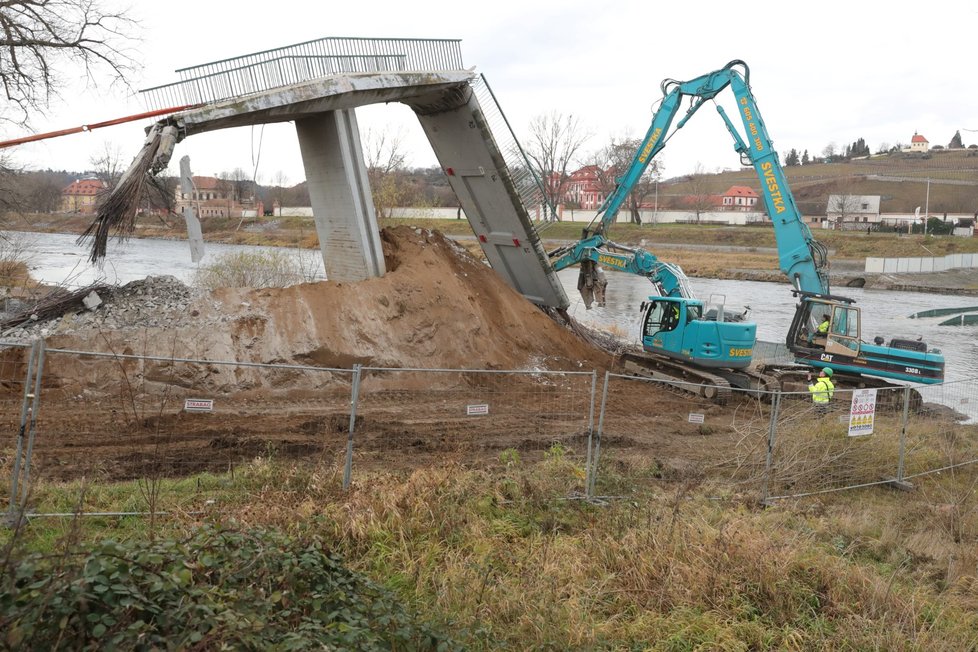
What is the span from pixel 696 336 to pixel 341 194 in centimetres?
849

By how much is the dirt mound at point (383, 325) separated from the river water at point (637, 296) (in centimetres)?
901

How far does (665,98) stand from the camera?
71.9 feet

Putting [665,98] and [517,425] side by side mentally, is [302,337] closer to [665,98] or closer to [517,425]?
[517,425]

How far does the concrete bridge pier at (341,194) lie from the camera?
18062 millimetres

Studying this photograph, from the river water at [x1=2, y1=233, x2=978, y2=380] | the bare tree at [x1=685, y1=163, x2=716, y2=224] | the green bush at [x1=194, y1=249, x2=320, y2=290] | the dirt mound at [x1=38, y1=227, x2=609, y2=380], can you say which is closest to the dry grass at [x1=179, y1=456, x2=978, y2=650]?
the dirt mound at [x1=38, y1=227, x2=609, y2=380]

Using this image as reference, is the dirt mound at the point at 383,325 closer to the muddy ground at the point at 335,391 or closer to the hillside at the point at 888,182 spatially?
the muddy ground at the point at 335,391

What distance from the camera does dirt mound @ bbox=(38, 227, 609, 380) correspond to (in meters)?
15.0

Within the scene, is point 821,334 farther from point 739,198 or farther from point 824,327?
point 739,198

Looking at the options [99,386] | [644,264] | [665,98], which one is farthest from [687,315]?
[99,386]

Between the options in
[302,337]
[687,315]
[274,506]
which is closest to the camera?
[274,506]

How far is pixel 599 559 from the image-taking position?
818cm

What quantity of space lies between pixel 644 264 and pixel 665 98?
4359mm

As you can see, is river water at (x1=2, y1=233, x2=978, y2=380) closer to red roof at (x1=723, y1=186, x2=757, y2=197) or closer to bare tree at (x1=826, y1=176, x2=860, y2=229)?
bare tree at (x1=826, y1=176, x2=860, y2=229)

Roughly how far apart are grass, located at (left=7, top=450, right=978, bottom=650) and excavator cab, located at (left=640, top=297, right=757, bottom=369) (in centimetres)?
873
